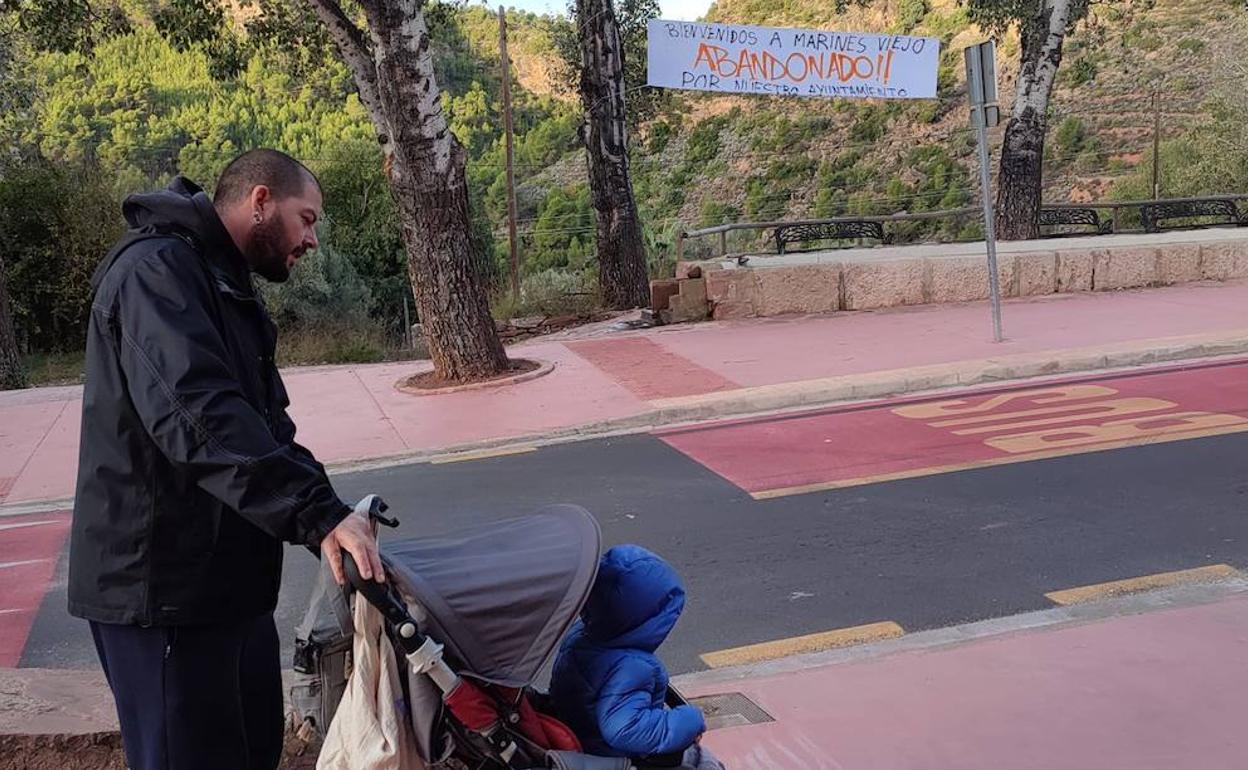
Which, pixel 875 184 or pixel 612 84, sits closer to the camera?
pixel 612 84

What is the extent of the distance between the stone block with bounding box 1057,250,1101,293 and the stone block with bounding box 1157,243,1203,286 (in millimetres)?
1054

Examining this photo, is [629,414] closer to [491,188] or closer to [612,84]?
[612,84]

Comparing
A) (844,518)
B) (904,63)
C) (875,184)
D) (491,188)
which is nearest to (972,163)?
(875,184)

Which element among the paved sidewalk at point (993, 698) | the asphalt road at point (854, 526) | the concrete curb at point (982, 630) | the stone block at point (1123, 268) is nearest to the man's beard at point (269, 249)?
the paved sidewalk at point (993, 698)

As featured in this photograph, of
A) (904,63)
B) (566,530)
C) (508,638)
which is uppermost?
(904,63)

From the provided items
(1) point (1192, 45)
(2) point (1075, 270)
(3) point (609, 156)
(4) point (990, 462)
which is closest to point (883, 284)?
(2) point (1075, 270)

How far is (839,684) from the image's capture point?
4.27 metres

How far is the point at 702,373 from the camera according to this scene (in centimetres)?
1095

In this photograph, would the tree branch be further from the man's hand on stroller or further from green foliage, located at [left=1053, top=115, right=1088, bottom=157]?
green foliage, located at [left=1053, top=115, right=1088, bottom=157]

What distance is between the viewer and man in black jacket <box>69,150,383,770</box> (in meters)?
2.24

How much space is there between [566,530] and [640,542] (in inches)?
141

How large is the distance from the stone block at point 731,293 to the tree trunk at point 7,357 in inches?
348

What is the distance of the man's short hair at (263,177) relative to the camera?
2533 mm

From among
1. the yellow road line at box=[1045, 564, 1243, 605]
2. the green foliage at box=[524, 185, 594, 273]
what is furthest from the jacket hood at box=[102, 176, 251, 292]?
the green foliage at box=[524, 185, 594, 273]
